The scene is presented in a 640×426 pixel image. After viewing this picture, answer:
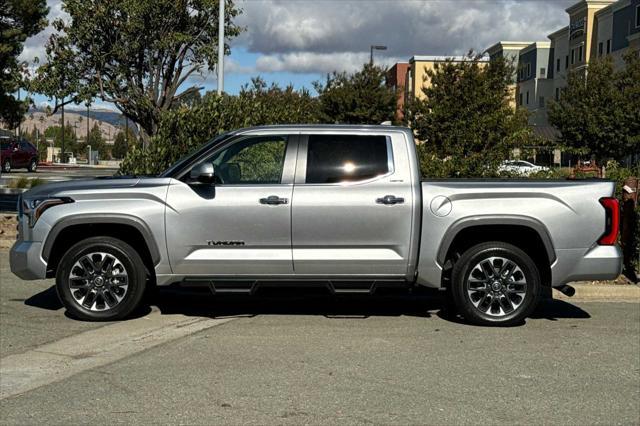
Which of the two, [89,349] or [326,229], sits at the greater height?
[326,229]

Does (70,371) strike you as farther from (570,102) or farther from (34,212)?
(570,102)

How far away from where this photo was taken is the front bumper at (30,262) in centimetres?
715

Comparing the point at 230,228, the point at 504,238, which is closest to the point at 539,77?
the point at 504,238

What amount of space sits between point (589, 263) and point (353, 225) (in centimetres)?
228

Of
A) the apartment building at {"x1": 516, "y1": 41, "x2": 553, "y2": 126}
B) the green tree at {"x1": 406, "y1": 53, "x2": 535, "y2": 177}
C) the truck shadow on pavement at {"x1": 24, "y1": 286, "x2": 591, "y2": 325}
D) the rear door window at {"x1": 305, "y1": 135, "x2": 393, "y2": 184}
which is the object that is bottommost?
the truck shadow on pavement at {"x1": 24, "y1": 286, "x2": 591, "y2": 325}

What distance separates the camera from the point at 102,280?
7.23m

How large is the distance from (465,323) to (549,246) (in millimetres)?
1137

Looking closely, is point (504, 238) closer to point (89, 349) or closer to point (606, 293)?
point (606, 293)

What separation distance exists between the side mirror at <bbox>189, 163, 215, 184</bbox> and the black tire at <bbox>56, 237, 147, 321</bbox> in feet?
3.29

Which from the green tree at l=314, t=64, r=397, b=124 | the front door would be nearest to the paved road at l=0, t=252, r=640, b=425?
the front door

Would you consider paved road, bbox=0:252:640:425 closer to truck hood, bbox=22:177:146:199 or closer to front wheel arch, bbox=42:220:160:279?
front wheel arch, bbox=42:220:160:279

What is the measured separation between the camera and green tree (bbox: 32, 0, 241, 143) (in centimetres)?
1688

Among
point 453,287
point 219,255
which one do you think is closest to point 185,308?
point 219,255

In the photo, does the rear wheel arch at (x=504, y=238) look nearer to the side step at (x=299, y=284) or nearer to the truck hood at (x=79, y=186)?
the side step at (x=299, y=284)
